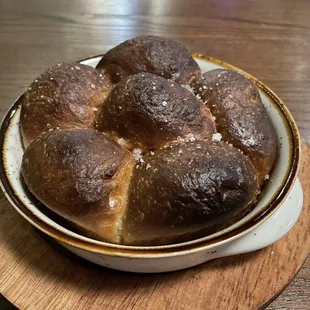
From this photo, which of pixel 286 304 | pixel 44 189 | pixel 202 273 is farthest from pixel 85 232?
pixel 286 304

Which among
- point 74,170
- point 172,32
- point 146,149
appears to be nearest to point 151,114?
point 146,149

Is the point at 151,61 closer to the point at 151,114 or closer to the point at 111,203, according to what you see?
the point at 151,114

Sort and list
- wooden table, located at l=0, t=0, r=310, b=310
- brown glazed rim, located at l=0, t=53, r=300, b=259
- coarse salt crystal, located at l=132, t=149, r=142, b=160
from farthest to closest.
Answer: wooden table, located at l=0, t=0, r=310, b=310 < coarse salt crystal, located at l=132, t=149, r=142, b=160 < brown glazed rim, located at l=0, t=53, r=300, b=259

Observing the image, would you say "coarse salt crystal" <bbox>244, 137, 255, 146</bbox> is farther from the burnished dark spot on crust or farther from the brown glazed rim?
the burnished dark spot on crust

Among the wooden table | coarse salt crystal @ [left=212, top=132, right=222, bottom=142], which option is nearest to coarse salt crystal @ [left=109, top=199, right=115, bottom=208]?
coarse salt crystal @ [left=212, top=132, right=222, bottom=142]

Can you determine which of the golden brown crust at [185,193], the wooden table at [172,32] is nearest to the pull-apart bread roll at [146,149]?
the golden brown crust at [185,193]

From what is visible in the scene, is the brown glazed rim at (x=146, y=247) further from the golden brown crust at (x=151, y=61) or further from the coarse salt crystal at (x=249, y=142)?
the golden brown crust at (x=151, y=61)
